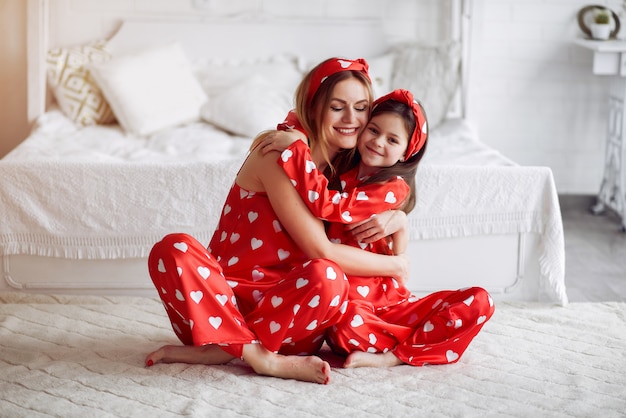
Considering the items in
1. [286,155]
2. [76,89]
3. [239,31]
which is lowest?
[76,89]

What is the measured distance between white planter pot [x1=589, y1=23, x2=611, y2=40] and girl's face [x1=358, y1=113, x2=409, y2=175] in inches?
83.5

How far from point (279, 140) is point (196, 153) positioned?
3.83 feet

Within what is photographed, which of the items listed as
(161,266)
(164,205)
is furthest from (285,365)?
(164,205)

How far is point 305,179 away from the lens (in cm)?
205

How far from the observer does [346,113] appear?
210 centimetres

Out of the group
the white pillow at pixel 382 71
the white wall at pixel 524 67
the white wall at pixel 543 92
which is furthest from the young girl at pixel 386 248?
the white wall at pixel 543 92

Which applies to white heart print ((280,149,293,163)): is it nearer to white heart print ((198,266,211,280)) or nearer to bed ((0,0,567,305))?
white heart print ((198,266,211,280))

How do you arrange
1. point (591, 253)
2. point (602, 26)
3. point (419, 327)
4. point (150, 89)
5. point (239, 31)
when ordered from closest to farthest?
1. point (419, 327)
2. point (591, 253)
3. point (150, 89)
4. point (602, 26)
5. point (239, 31)

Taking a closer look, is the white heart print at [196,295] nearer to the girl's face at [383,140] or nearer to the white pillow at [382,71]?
the girl's face at [383,140]

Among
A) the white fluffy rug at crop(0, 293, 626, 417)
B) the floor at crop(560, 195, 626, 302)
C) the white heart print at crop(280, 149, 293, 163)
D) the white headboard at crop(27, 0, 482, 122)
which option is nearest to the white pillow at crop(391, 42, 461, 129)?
the white headboard at crop(27, 0, 482, 122)

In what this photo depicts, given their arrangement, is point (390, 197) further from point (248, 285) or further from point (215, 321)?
point (215, 321)

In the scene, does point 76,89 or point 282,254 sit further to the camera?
point 76,89

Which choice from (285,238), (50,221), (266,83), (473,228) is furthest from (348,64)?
(266,83)

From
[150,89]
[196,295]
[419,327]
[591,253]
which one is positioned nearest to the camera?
[196,295]
